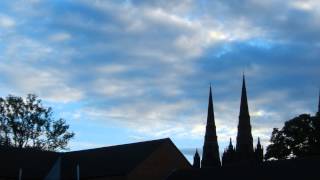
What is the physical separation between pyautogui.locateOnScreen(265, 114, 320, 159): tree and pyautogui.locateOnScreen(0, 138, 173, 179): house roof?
17.6 metres

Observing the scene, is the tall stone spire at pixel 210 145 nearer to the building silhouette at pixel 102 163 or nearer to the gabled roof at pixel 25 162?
the building silhouette at pixel 102 163

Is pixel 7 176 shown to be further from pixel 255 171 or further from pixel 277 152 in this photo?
pixel 277 152

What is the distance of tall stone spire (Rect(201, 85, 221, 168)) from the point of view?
4668 inches

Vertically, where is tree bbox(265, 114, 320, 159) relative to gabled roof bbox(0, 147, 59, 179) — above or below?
above

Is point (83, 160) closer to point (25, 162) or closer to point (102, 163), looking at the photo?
point (102, 163)

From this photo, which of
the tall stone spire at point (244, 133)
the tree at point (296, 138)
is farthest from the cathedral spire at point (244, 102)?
the tree at point (296, 138)

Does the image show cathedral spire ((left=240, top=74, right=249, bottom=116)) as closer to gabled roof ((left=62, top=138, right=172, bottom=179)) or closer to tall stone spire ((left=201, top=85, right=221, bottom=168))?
tall stone spire ((left=201, top=85, right=221, bottom=168))

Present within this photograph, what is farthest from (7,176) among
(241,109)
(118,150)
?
(241,109)

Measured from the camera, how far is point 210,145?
125 m

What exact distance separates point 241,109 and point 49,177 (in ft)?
211

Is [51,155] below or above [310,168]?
above

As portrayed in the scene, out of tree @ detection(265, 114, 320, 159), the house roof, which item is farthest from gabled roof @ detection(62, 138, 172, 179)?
tree @ detection(265, 114, 320, 159)

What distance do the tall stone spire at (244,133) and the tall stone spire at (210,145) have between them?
4.75 m

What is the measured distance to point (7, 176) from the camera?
2527 inches
